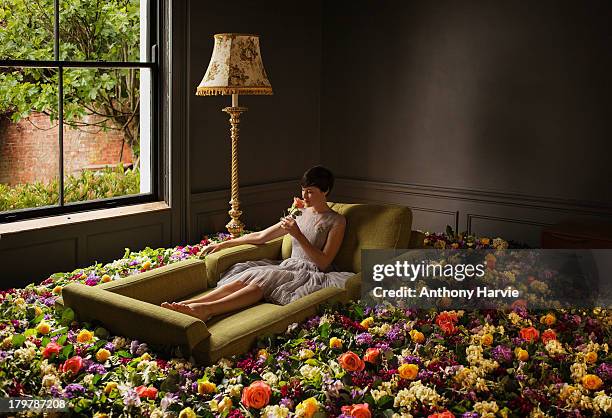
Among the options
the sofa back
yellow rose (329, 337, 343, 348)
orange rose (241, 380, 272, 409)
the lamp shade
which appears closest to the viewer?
orange rose (241, 380, 272, 409)

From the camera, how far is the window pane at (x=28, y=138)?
14.3ft

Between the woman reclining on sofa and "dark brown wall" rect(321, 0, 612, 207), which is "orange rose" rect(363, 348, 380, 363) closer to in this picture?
the woman reclining on sofa

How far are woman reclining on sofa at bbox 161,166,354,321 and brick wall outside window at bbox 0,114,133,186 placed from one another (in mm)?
1215

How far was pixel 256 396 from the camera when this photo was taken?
244 cm

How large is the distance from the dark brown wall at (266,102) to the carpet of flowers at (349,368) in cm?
230

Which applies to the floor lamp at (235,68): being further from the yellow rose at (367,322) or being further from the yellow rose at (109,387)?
the yellow rose at (109,387)

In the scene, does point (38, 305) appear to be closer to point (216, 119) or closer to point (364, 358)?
point (364, 358)

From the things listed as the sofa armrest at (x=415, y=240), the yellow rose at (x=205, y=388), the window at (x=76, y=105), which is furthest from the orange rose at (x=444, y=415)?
the window at (x=76, y=105)

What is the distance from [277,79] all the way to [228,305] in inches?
116

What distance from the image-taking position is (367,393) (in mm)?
2508

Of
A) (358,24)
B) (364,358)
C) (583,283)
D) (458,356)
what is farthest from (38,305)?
(358,24)

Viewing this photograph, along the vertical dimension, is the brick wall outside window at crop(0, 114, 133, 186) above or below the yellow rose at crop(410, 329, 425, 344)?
above

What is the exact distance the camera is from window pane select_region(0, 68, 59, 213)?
171 inches

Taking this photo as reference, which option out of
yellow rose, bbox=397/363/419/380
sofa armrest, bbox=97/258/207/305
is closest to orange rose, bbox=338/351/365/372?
yellow rose, bbox=397/363/419/380
